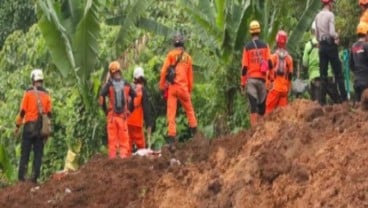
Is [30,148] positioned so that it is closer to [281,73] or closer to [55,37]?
[55,37]

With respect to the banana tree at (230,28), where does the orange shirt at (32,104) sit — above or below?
below

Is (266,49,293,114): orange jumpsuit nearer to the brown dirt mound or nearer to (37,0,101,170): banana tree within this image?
the brown dirt mound

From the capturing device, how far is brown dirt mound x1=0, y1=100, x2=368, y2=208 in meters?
8.66

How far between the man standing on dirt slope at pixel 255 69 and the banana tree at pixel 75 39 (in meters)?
2.97

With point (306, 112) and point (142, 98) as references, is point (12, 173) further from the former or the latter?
point (306, 112)

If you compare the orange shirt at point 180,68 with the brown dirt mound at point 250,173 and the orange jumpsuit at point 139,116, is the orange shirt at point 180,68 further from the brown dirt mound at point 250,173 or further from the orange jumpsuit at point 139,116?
the brown dirt mound at point 250,173

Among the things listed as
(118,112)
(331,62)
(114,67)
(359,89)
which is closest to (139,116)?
(118,112)

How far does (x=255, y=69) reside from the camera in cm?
1430

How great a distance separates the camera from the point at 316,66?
572 inches

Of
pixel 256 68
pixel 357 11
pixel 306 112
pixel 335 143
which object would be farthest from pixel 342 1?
pixel 335 143

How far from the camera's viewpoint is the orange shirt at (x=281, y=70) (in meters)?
14.0

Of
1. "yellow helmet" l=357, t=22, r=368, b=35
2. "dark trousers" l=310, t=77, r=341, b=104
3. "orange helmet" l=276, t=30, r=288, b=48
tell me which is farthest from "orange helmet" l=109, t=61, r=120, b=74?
"yellow helmet" l=357, t=22, r=368, b=35

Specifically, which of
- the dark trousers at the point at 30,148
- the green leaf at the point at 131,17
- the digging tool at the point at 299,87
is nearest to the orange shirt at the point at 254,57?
the digging tool at the point at 299,87

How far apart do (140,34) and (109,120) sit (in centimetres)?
608
